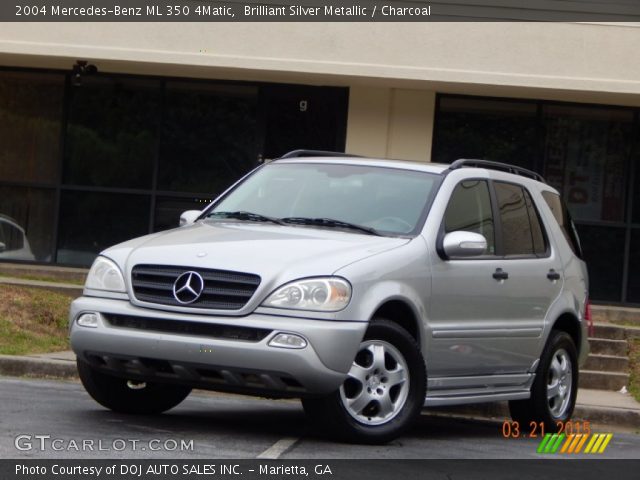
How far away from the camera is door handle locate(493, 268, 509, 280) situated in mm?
8930

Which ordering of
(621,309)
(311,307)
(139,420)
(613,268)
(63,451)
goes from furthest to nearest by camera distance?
(613,268), (621,309), (139,420), (311,307), (63,451)

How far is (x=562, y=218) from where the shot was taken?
1058cm

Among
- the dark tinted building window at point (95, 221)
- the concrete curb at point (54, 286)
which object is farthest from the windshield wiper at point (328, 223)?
the dark tinted building window at point (95, 221)

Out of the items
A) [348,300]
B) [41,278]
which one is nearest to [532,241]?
[348,300]

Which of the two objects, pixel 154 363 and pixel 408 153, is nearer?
pixel 154 363

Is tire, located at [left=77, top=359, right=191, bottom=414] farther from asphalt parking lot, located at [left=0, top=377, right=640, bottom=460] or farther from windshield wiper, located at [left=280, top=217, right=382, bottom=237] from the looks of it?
windshield wiper, located at [left=280, top=217, right=382, bottom=237]

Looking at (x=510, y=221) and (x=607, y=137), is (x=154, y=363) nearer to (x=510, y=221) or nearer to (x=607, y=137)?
(x=510, y=221)

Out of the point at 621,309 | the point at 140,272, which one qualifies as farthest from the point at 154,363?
the point at 621,309

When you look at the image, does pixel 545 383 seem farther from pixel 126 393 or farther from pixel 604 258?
pixel 604 258

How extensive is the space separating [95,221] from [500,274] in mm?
9853

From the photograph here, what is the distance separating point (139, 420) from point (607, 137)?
431 inches

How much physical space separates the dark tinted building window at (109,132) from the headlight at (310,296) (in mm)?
10824

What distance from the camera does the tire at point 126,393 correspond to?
8.24 meters
